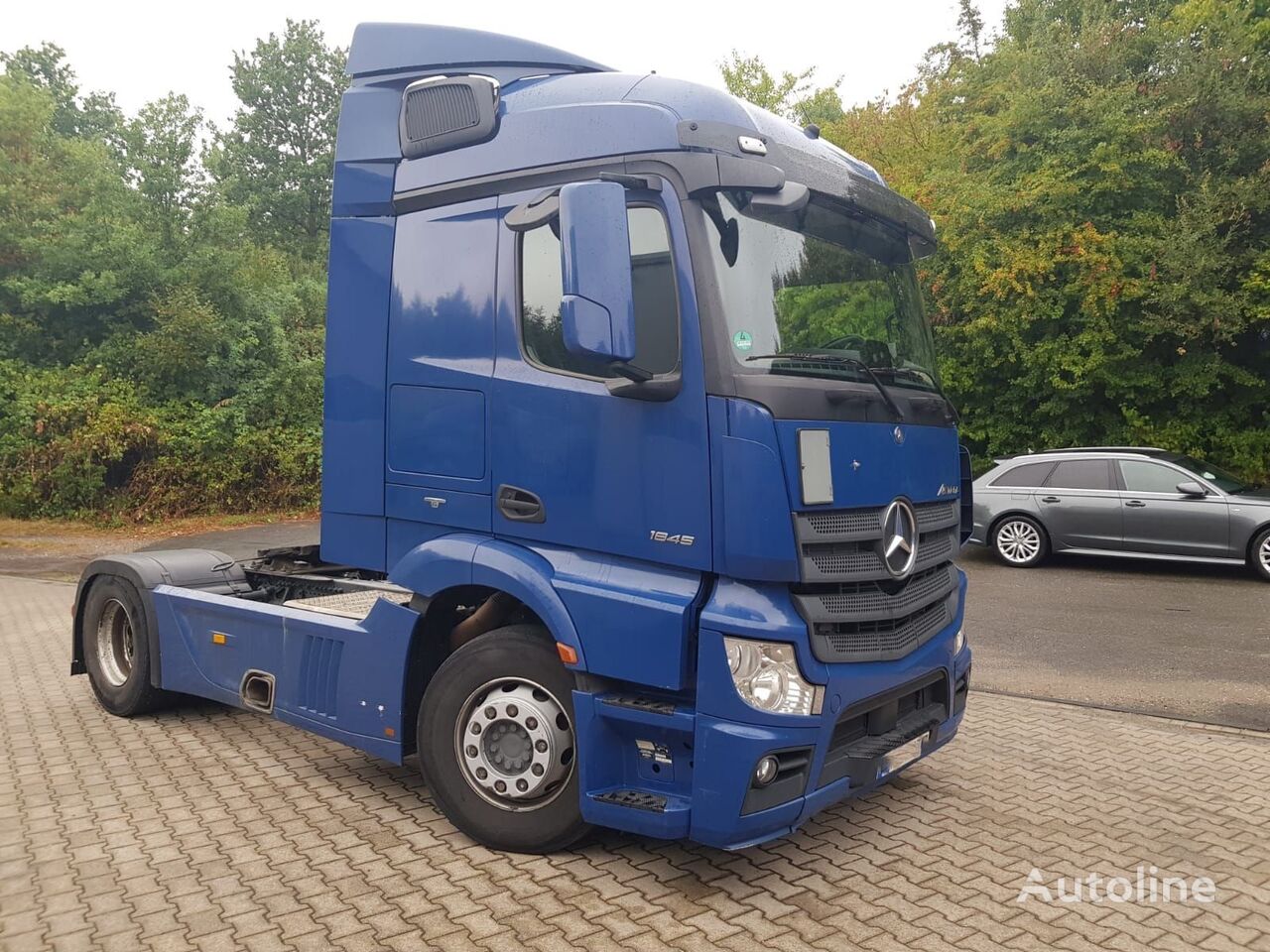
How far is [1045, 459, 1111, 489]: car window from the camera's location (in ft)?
41.1

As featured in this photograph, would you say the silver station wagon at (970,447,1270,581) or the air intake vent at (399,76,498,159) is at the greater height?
the air intake vent at (399,76,498,159)

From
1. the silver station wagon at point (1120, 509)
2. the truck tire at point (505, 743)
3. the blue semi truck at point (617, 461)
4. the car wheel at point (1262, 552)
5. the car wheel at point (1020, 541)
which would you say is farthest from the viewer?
the car wheel at point (1020, 541)

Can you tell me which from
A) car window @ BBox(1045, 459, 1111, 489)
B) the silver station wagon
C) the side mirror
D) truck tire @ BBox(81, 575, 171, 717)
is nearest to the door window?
the side mirror

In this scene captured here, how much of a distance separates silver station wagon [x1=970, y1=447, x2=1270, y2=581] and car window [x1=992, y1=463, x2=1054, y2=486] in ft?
0.04

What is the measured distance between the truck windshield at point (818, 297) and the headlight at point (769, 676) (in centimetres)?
102

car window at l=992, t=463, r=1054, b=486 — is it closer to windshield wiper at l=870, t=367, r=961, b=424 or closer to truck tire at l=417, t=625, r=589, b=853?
windshield wiper at l=870, t=367, r=961, b=424

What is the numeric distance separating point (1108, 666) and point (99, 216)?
20.7 meters

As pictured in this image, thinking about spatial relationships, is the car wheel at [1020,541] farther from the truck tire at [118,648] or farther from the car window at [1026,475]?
the truck tire at [118,648]

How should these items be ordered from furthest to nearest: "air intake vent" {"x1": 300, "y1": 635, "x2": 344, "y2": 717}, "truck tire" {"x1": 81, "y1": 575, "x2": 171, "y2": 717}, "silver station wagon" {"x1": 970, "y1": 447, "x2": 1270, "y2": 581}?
1. "silver station wagon" {"x1": 970, "y1": 447, "x2": 1270, "y2": 581}
2. "truck tire" {"x1": 81, "y1": 575, "x2": 171, "y2": 717}
3. "air intake vent" {"x1": 300, "y1": 635, "x2": 344, "y2": 717}

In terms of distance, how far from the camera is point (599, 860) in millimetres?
4145

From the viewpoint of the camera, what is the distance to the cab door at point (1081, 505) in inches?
485

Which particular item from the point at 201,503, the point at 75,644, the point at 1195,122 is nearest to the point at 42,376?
the point at 201,503

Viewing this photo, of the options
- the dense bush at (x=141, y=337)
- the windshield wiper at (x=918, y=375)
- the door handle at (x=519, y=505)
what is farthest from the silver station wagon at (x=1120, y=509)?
the dense bush at (x=141, y=337)

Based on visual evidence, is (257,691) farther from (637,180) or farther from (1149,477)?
(1149,477)
